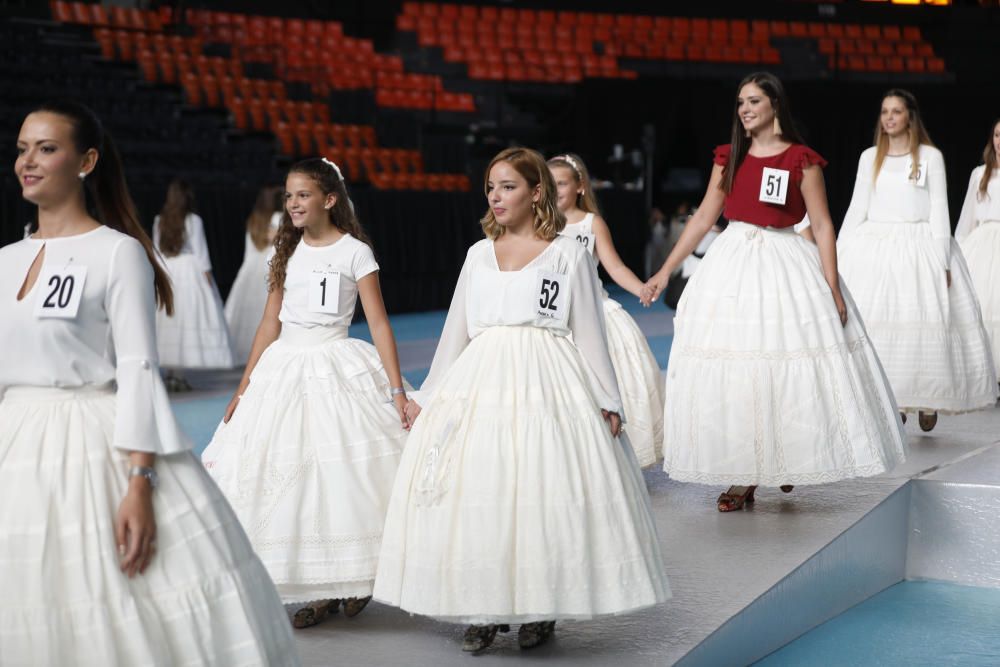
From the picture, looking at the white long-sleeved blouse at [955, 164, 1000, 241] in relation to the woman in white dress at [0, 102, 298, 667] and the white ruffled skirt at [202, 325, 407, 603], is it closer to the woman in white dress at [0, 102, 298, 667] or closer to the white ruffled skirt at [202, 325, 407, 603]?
the white ruffled skirt at [202, 325, 407, 603]

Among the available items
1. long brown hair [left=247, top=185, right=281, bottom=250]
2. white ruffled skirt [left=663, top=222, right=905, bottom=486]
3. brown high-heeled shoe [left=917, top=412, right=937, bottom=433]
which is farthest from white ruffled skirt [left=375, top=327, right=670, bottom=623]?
long brown hair [left=247, top=185, right=281, bottom=250]

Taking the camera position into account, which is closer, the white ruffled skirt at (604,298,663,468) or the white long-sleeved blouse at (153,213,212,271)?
the white ruffled skirt at (604,298,663,468)

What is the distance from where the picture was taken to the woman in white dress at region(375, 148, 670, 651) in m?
3.21

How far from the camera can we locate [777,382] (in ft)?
15.7

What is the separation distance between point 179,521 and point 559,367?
1.29 m

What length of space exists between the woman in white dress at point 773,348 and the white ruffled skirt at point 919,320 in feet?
4.92

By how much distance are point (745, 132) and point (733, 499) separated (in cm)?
136

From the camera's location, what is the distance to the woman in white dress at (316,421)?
142 inches

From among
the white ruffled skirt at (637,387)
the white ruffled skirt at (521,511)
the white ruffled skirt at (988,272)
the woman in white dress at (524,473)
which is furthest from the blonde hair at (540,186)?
the white ruffled skirt at (988,272)

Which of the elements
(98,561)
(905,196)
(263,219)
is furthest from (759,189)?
(263,219)

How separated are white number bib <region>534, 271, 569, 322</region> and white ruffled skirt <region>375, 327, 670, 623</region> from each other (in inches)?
3.5

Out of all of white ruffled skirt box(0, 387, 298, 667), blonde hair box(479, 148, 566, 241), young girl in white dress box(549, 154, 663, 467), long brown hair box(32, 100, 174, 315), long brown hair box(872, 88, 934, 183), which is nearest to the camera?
white ruffled skirt box(0, 387, 298, 667)

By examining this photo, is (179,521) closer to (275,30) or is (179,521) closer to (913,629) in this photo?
(913,629)

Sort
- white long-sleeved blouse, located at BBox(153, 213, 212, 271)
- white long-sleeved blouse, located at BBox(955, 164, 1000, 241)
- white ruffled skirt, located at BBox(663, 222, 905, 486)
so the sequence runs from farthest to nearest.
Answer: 1. white long-sleeved blouse, located at BBox(153, 213, 212, 271)
2. white long-sleeved blouse, located at BBox(955, 164, 1000, 241)
3. white ruffled skirt, located at BBox(663, 222, 905, 486)
